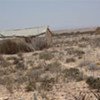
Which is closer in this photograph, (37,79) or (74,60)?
(37,79)

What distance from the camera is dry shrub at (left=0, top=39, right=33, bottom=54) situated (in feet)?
99.8

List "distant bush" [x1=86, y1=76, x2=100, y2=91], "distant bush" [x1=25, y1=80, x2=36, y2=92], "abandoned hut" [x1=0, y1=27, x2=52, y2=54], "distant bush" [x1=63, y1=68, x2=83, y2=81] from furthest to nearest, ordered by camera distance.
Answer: "abandoned hut" [x1=0, y1=27, x2=52, y2=54]
"distant bush" [x1=63, y1=68, x2=83, y2=81]
"distant bush" [x1=25, y1=80, x2=36, y2=92]
"distant bush" [x1=86, y1=76, x2=100, y2=91]

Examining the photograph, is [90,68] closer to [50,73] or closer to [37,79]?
[50,73]

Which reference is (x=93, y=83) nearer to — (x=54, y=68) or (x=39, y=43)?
(x=54, y=68)

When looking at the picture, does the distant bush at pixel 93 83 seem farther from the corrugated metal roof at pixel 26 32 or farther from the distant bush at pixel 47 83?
the corrugated metal roof at pixel 26 32

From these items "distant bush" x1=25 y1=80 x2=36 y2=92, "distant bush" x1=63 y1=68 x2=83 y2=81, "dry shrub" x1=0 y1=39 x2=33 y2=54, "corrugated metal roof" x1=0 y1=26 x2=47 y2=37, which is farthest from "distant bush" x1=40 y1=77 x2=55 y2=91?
"corrugated metal roof" x1=0 y1=26 x2=47 y2=37

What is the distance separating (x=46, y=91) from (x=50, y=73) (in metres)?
3.59

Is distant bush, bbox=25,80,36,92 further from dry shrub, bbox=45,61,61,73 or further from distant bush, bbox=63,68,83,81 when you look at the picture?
dry shrub, bbox=45,61,61,73

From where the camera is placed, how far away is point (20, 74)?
15500mm

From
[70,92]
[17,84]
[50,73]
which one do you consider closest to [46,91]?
[70,92]

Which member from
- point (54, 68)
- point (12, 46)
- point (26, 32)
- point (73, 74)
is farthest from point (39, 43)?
point (73, 74)

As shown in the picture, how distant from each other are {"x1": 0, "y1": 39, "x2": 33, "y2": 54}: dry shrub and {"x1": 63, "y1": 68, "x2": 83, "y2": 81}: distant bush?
626 inches

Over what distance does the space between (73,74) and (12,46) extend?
17.1 m

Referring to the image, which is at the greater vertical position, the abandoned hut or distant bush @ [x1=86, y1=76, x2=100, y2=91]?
distant bush @ [x1=86, y1=76, x2=100, y2=91]
